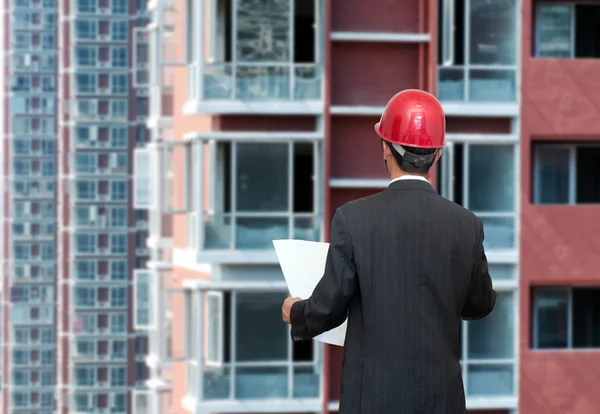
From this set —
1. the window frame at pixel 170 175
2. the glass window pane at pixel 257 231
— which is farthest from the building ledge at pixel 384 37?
the window frame at pixel 170 175

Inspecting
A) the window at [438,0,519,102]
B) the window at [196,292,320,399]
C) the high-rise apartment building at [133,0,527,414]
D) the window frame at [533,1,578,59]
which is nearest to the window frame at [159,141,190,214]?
the high-rise apartment building at [133,0,527,414]

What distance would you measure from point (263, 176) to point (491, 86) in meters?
2.53

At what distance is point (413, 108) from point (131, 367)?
70428 millimetres

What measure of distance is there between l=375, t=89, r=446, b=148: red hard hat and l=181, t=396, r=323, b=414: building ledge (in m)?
12.2

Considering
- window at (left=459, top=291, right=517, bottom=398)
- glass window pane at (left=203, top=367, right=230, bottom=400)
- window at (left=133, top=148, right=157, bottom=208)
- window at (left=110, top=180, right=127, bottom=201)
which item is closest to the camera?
glass window pane at (left=203, top=367, right=230, bottom=400)

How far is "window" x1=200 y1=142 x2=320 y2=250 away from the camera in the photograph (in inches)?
598

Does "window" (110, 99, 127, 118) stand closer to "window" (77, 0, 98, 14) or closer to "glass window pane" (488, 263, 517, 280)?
"window" (77, 0, 98, 14)

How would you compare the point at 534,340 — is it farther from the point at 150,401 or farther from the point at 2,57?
the point at 2,57

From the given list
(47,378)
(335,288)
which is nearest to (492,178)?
(335,288)

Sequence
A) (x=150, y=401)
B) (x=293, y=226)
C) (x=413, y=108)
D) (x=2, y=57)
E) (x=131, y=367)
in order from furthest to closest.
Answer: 1. (x=2, y=57)
2. (x=131, y=367)
3. (x=150, y=401)
4. (x=293, y=226)
5. (x=413, y=108)

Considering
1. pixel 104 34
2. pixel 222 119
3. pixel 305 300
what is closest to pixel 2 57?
pixel 104 34

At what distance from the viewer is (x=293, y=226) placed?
49.9ft

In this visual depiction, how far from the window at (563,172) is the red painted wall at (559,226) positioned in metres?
0.27

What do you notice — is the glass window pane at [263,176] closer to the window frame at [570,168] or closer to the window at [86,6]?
the window frame at [570,168]
